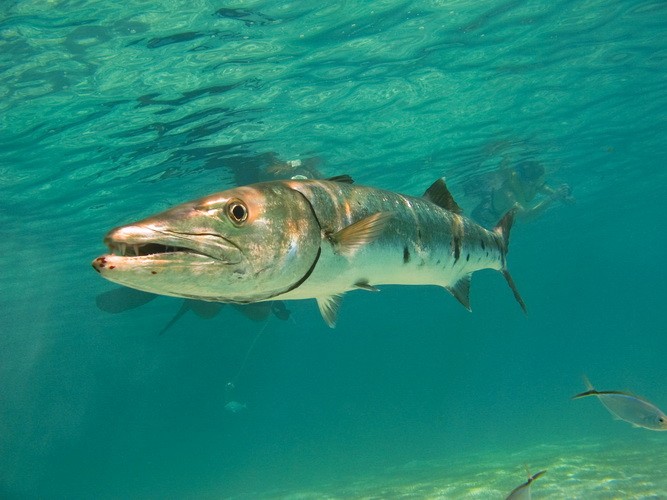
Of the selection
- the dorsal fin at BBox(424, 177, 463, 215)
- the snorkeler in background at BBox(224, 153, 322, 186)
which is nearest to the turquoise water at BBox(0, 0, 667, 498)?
the snorkeler in background at BBox(224, 153, 322, 186)

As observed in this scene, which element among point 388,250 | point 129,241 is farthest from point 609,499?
point 129,241

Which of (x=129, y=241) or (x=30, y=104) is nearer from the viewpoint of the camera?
(x=129, y=241)

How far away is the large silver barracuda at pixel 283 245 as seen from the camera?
2.13m

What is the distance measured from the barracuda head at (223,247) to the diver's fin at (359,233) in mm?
130

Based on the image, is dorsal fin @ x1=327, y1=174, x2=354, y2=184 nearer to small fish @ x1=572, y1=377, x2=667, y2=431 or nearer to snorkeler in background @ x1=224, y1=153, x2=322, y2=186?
small fish @ x1=572, y1=377, x2=667, y2=431

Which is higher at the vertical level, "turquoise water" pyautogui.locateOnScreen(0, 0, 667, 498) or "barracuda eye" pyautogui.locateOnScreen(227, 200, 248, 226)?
"turquoise water" pyautogui.locateOnScreen(0, 0, 667, 498)

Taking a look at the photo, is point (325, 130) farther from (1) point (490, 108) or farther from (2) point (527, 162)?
(2) point (527, 162)

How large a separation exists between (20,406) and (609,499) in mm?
118257

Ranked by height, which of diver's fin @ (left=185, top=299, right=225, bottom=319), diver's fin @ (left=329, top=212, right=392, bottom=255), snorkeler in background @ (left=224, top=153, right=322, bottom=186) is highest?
snorkeler in background @ (left=224, top=153, right=322, bottom=186)

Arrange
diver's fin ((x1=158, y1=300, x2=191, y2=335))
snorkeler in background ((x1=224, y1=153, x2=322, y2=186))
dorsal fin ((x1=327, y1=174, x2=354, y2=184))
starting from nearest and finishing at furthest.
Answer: dorsal fin ((x1=327, y1=174, x2=354, y2=184))
diver's fin ((x1=158, y1=300, x2=191, y2=335))
snorkeler in background ((x1=224, y1=153, x2=322, y2=186))

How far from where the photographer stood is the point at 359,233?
2.81 metres

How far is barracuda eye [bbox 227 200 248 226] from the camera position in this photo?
2420mm

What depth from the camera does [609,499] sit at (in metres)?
10.4

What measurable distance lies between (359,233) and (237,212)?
721 mm
